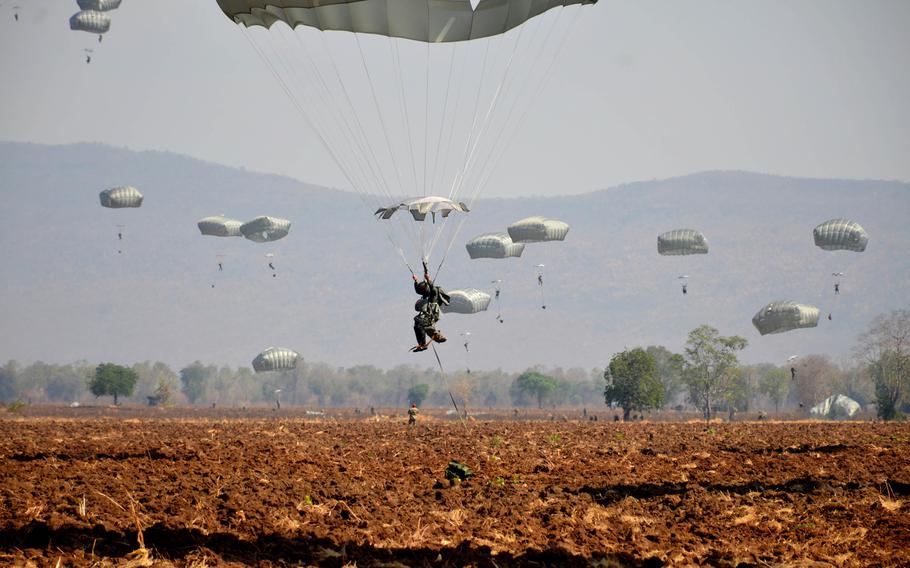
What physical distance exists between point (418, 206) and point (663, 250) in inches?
2433

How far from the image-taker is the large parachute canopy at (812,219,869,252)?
238 ft

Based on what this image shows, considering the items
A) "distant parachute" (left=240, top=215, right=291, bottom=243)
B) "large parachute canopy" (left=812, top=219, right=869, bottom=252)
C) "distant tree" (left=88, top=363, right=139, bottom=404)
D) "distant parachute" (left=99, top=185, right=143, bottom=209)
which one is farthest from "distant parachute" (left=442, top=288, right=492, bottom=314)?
"distant tree" (left=88, top=363, right=139, bottom=404)

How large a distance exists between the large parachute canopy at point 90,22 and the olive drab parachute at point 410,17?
69.8 meters

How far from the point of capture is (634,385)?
281 feet

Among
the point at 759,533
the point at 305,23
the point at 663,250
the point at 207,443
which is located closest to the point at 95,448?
the point at 207,443

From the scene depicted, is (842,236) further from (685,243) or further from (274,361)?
(274,361)

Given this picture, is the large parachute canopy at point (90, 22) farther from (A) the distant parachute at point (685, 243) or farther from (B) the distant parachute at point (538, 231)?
(A) the distant parachute at point (685, 243)

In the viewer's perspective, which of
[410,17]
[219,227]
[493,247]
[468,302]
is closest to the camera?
[410,17]

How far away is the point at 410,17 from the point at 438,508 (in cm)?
1035

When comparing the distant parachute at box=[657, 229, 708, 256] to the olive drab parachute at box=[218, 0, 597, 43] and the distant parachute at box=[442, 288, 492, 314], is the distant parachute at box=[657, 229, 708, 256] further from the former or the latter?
the olive drab parachute at box=[218, 0, 597, 43]

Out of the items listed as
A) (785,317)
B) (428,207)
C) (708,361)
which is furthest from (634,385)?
(428,207)

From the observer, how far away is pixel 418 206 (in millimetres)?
23578

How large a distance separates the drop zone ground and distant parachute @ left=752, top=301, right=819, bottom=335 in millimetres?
52080

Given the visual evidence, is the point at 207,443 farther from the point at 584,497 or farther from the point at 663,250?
the point at 663,250
